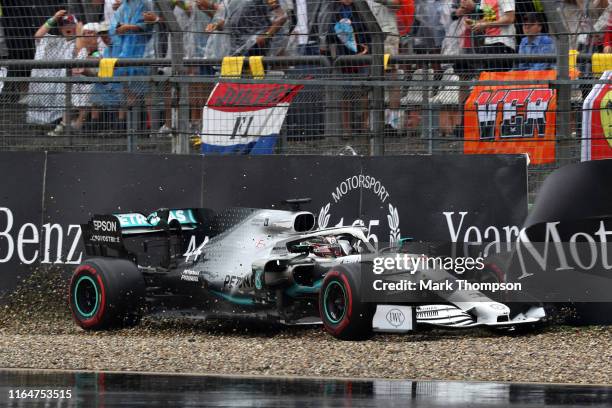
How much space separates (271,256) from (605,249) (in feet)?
8.86

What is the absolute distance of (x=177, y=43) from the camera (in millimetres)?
A: 12391

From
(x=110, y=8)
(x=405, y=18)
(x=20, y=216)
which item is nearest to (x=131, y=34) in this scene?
(x=110, y=8)

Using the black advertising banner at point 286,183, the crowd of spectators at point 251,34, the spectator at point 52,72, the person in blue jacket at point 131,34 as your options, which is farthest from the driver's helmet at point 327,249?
the spectator at point 52,72

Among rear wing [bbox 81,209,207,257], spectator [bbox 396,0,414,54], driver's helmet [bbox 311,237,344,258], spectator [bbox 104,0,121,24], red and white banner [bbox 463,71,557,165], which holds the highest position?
spectator [bbox 104,0,121,24]

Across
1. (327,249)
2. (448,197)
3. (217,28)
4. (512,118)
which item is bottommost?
(327,249)

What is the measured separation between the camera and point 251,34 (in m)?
12.7

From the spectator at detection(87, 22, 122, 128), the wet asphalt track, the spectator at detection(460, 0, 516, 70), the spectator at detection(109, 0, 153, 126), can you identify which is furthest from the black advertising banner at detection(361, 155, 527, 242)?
the wet asphalt track

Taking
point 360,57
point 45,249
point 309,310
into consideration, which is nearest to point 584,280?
point 309,310

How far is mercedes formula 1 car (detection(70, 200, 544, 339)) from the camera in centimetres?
1005

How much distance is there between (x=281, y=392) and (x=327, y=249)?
135 inches

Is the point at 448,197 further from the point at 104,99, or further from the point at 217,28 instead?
the point at 104,99

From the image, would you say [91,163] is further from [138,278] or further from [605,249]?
[605,249]

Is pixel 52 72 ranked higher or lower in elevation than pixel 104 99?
higher

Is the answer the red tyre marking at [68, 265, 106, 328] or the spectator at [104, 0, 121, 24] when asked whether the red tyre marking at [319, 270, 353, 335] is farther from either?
the spectator at [104, 0, 121, 24]
